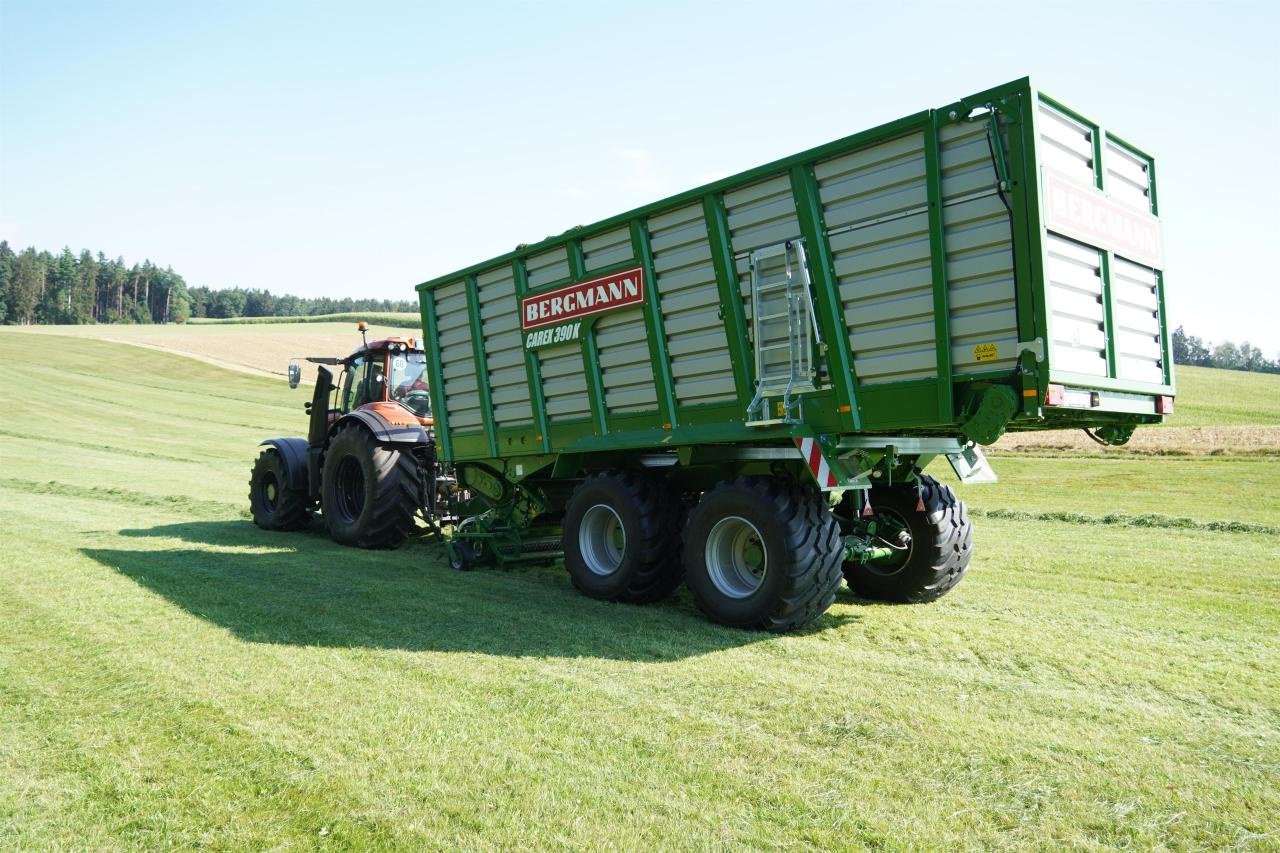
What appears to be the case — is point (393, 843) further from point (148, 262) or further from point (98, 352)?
point (148, 262)

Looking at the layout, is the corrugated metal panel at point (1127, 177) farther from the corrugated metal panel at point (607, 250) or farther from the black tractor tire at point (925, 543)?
the corrugated metal panel at point (607, 250)

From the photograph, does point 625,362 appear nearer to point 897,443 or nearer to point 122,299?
point 897,443

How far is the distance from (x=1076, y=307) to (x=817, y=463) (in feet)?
6.02

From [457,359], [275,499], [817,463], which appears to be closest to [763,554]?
[817,463]

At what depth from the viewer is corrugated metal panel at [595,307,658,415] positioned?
7.55 m

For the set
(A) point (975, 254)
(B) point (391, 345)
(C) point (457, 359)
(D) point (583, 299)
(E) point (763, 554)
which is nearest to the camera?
(A) point (975, 254)

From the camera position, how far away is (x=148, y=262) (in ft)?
381

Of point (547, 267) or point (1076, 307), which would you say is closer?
point (1076, 307)

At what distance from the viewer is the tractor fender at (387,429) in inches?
424

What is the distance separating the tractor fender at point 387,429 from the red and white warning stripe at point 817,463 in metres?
5.94

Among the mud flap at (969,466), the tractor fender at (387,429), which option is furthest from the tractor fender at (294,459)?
the mud flap at (969,466)

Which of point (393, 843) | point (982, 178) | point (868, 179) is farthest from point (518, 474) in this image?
point (393, 843)

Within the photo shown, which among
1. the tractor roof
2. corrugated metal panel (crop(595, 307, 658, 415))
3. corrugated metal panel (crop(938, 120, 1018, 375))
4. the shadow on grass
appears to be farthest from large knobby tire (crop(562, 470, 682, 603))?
the tractor roof

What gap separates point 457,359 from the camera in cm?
988
